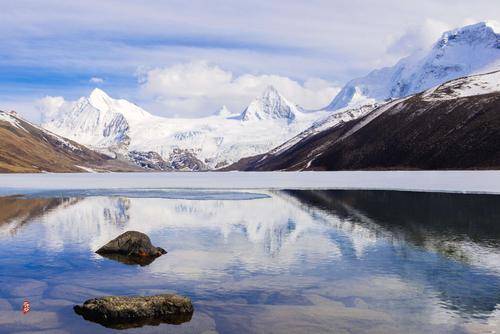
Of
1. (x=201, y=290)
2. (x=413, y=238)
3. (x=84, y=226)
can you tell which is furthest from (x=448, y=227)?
(x=84, y=226)

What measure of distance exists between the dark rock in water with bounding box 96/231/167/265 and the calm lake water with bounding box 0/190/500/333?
1.31 meters

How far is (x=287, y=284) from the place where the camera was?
112ft

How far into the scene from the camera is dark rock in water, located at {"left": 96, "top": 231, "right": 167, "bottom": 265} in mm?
43438

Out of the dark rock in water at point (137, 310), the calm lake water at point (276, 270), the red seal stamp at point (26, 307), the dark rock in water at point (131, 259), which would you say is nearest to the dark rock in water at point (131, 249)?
the dark rock in water at point (131, 259)

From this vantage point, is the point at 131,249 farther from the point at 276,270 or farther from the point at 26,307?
the point at 26,307

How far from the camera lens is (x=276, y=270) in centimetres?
3816

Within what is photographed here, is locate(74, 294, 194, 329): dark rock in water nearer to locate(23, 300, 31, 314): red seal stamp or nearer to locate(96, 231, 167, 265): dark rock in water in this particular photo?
locate(23, 300, 31, 314): red seal stamp

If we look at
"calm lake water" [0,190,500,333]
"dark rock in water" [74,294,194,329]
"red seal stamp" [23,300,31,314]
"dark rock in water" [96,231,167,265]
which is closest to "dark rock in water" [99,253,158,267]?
"dark rock in water" [96,231,167,265]

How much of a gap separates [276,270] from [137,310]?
12.9m

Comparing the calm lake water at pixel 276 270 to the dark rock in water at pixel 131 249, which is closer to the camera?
the calm lake water at pixel 276 270

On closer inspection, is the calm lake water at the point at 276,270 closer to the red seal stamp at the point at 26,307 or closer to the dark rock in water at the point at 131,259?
the red seal stamp at the point at 26,307

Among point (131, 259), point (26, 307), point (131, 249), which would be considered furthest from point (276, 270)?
point (26, 307)

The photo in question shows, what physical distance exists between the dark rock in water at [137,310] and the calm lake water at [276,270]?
756mm

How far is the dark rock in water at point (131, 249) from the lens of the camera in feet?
143
